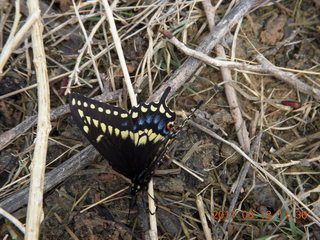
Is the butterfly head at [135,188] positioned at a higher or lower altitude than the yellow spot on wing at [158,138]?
lower

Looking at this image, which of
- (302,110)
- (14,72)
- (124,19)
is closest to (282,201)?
(302,110)

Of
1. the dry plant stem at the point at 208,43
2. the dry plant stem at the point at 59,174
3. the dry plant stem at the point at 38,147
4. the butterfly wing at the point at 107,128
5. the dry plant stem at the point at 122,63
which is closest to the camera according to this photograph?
the dry plant stem at the point at 38,147

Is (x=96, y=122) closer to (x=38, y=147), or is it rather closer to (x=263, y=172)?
(x=38, y=147)

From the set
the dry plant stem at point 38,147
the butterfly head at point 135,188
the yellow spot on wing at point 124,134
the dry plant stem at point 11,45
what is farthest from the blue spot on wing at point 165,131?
the dry plant stem at point 11,45

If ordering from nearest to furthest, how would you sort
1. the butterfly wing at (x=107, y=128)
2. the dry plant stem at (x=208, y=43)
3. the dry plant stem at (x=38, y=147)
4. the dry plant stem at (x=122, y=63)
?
the dry plant stem at (x=38, y=147), the butterfly wing at (x=107, y=128), the dry plant stem at (x=122, y=63), the dry plant stem at (x=208, y=43)

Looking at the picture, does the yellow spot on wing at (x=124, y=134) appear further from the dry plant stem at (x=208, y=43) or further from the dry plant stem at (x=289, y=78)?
the dry plant stem at (x=289, y=78)

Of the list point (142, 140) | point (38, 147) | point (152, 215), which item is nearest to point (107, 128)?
point (142, 140)
